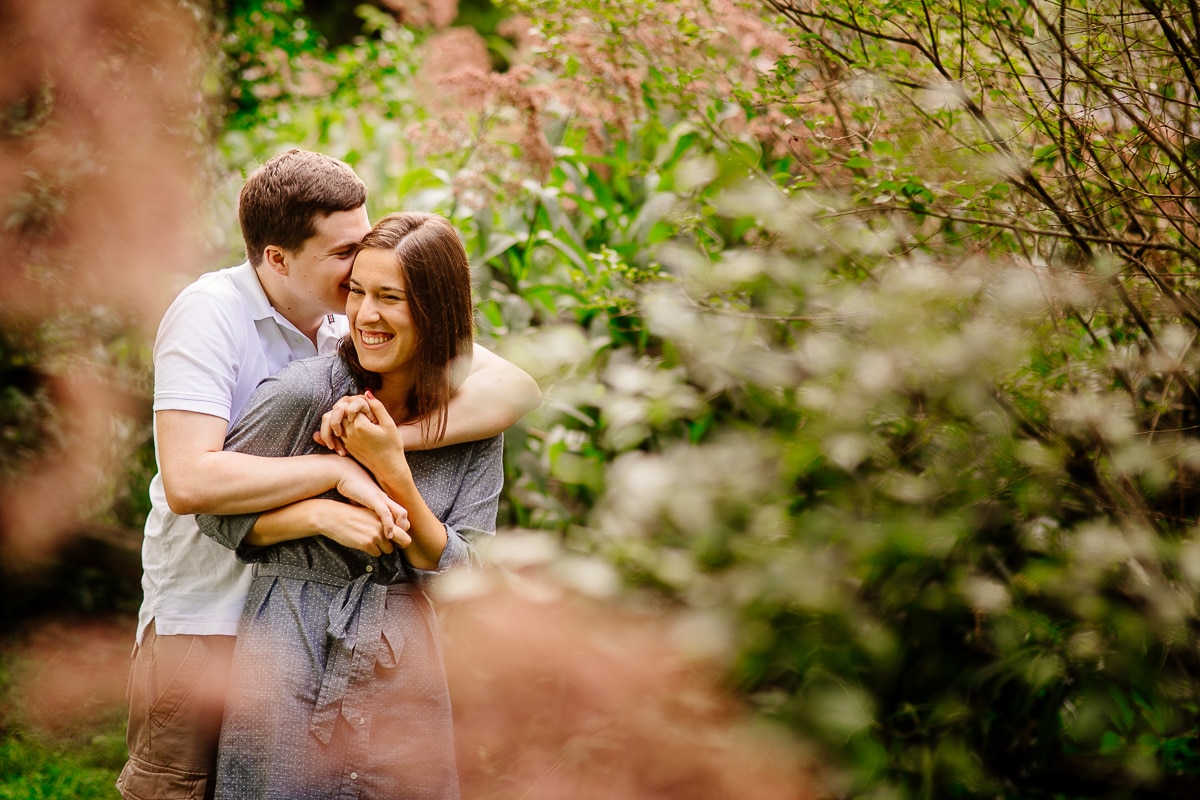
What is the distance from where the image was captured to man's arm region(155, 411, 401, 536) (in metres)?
1.50

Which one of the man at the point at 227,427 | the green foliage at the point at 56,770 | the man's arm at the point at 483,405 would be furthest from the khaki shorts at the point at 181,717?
Answer: the green foliage at the point at 56,770

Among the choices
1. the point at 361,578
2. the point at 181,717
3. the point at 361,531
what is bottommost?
the point at 181,717

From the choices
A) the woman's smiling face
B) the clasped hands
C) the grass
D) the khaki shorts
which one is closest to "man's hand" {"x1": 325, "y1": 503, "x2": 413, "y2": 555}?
the clasped hands

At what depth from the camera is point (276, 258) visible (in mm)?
1749

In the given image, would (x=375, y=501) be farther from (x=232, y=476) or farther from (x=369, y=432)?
(x=232, y=476)

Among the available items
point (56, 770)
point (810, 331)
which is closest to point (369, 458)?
point (810, 331)

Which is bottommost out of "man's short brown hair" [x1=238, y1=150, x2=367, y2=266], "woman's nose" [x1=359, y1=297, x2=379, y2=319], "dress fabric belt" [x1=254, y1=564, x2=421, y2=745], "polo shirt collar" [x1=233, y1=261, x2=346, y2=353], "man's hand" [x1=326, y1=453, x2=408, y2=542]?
"dress fabric belt" [x1=254, y1=564, x2=421, y2=745]

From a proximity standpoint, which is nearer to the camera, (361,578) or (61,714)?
(361,578)

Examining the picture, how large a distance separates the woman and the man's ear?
0.58 ft

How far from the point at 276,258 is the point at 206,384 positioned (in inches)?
11.9

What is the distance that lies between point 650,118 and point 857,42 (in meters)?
1.21

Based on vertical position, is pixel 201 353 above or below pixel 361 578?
above

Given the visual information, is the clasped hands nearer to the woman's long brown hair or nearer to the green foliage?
the woman's long brown hair

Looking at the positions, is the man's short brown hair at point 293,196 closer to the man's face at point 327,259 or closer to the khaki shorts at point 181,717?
the man's face at point 327,259
